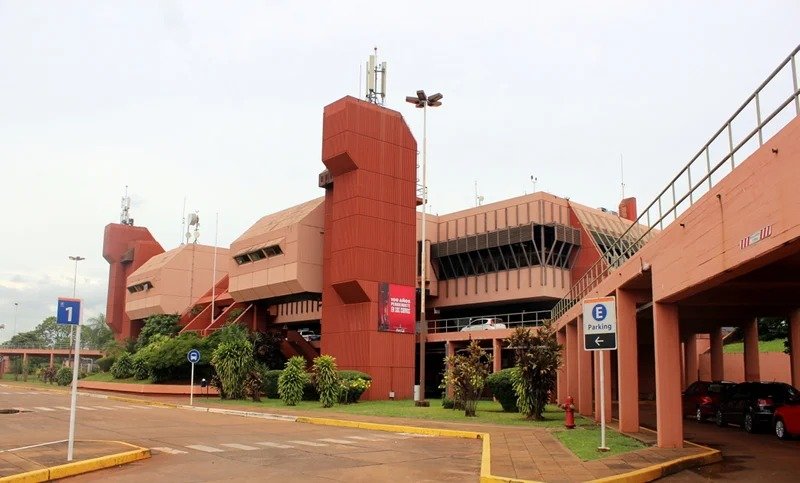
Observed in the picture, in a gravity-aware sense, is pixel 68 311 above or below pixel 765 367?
above

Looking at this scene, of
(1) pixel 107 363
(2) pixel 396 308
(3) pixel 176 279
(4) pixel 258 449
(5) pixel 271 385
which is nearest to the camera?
(4) pixel 258 449

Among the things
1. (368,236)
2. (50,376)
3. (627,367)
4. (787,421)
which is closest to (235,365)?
(368,236)

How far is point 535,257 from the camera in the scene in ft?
152

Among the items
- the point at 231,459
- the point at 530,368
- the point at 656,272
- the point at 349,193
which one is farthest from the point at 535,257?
the point at 231,459

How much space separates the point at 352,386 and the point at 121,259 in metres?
48.7

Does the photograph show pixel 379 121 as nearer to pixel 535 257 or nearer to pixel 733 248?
pixel 535 257

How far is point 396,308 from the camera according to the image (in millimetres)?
40656

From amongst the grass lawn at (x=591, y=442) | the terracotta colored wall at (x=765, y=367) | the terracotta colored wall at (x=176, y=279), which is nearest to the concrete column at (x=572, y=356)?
the grass lawn at (x=591, y=442)

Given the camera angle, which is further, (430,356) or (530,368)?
(430,356)

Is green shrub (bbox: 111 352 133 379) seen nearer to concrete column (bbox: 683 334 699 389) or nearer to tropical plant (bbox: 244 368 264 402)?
tropical plant (bbox: 244 368 264 402)

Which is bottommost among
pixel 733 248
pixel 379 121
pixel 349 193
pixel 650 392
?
pixel 650 392

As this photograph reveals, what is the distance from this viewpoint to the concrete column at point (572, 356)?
95.9 feet

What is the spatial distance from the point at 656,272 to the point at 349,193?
26747 millimetres

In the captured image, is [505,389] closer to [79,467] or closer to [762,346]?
[79,467]
